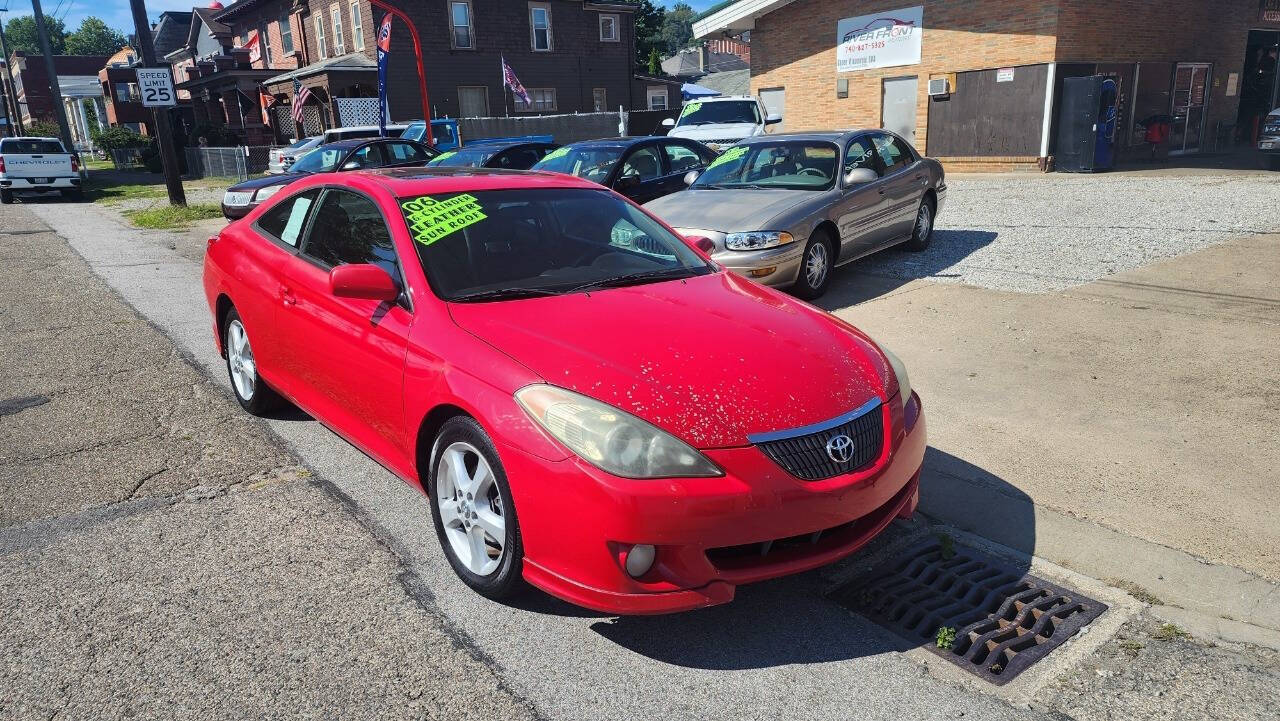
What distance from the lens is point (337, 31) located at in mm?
34062

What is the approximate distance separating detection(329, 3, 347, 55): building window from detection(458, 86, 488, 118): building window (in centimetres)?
482

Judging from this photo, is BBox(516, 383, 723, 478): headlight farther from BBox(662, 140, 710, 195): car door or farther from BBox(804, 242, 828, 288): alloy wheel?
BBox(662, 140, 710, 195): car door

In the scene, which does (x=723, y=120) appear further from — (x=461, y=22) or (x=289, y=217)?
(x=461, y=22)

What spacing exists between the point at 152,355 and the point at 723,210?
5.00 m

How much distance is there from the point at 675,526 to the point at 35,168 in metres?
26.7

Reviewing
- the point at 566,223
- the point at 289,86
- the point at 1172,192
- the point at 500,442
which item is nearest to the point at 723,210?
the point at 566,223

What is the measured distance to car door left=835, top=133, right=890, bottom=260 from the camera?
8.41m

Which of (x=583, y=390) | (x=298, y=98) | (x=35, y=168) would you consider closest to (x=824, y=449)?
(x=583, y=390)

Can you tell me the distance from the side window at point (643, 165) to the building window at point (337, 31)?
2694 centimetres

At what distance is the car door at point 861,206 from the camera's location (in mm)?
8414

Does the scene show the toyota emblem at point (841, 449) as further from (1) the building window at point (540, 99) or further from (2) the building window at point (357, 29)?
(1) the building window at point (540, 99)

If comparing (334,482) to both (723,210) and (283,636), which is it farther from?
(723,210)

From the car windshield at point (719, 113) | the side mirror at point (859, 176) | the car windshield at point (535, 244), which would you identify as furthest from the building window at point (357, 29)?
the car windshield at point (535, 244)

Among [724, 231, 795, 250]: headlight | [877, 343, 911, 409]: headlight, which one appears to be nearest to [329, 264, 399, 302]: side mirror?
[877, 343, 911, 409]: headlight
